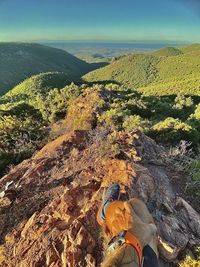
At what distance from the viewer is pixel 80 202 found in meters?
6.79

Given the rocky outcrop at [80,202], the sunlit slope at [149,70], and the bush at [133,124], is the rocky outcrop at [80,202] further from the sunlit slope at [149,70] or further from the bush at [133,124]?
the sunlit slope at [149,70]

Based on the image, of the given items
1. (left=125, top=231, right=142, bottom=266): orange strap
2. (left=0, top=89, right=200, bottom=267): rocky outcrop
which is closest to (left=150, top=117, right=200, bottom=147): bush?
(left=0, top=89, right=200, bottom=267): rocky outcrop

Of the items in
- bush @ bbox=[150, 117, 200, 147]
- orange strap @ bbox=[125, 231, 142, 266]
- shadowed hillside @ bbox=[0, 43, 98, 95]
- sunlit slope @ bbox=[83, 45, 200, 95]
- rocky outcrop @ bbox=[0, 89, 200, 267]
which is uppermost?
orange strap @ bbox=[125, 231, 142, 266]

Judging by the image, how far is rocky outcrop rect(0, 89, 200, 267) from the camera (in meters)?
5.86

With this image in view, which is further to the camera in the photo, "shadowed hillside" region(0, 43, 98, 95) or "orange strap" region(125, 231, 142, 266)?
"shadowed hillside" region(0, 43, 98, 95)

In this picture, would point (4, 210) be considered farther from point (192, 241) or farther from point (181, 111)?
point (181, 111)

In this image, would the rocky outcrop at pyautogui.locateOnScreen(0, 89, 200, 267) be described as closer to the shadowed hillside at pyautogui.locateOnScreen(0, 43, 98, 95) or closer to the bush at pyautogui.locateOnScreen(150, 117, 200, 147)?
the bush at pyautogui.locateOnScreen(150, 117, 200, 147)

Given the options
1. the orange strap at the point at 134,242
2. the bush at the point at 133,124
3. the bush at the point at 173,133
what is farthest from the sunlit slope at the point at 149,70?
the orange strap at the point at 134,242

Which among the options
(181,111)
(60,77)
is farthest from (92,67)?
(181,111)

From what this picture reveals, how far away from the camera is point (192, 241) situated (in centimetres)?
626

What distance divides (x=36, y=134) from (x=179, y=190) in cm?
921

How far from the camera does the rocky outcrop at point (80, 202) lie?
586 cm

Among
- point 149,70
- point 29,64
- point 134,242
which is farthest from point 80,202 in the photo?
point 29,64

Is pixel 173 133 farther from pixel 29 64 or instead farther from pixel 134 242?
pixel 29 64
